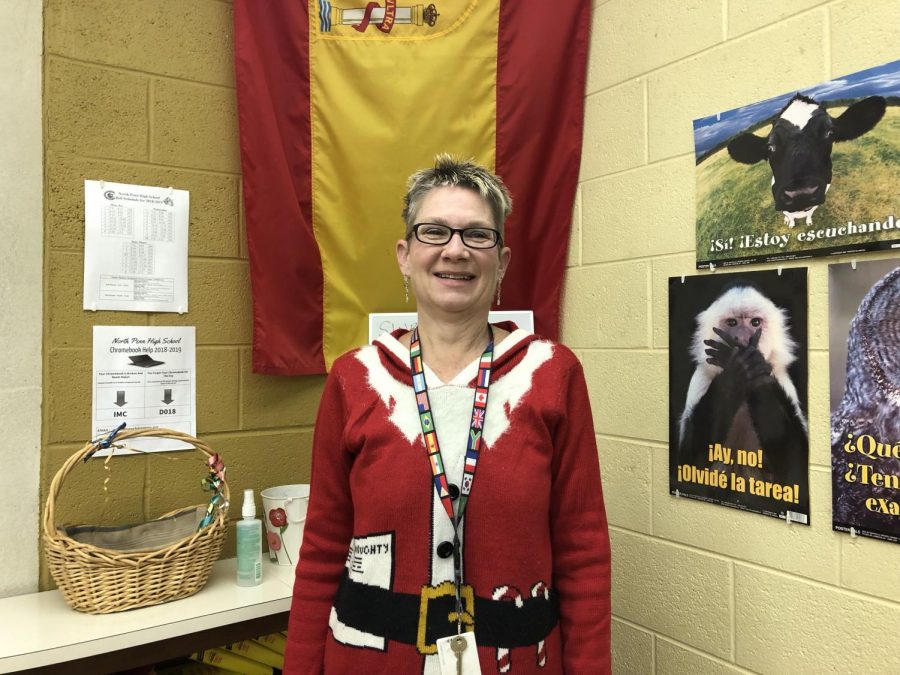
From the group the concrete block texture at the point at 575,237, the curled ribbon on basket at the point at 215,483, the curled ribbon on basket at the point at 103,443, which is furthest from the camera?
the concrete block texture at the point at 575,237

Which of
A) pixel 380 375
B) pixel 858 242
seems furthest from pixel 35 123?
pixel 858 242

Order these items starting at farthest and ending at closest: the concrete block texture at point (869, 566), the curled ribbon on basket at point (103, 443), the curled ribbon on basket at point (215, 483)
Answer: the curled ribbon on basket at point (215, 483) < the curled ribbon on basket at point (103, 443) < the concrete block texture at point (869, 566)

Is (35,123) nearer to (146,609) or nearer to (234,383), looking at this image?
(234,383)

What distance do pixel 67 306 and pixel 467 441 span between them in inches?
42.6

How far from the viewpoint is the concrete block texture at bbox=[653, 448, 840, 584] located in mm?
1238

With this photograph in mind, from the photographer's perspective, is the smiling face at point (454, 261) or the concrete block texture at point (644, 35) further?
the concrete block texture at point (644, 35)

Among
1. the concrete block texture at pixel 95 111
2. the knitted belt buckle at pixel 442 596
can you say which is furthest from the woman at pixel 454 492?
the concrete block texture at pixel 95 111

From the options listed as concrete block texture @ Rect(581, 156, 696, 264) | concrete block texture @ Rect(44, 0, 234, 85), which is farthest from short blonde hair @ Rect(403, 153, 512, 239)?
concrete block texture @ Rect(44, 0, 234, 85)

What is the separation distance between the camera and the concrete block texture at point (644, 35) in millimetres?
1486

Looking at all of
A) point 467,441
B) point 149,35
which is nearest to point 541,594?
point 467,441

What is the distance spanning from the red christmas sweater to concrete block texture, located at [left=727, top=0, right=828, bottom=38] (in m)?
0.88

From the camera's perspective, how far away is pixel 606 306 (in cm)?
171

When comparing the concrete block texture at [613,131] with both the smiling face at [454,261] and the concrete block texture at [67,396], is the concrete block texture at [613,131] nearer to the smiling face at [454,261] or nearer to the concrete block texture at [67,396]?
the smiling face at [454,261]

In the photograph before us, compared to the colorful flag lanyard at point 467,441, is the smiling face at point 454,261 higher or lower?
higher
